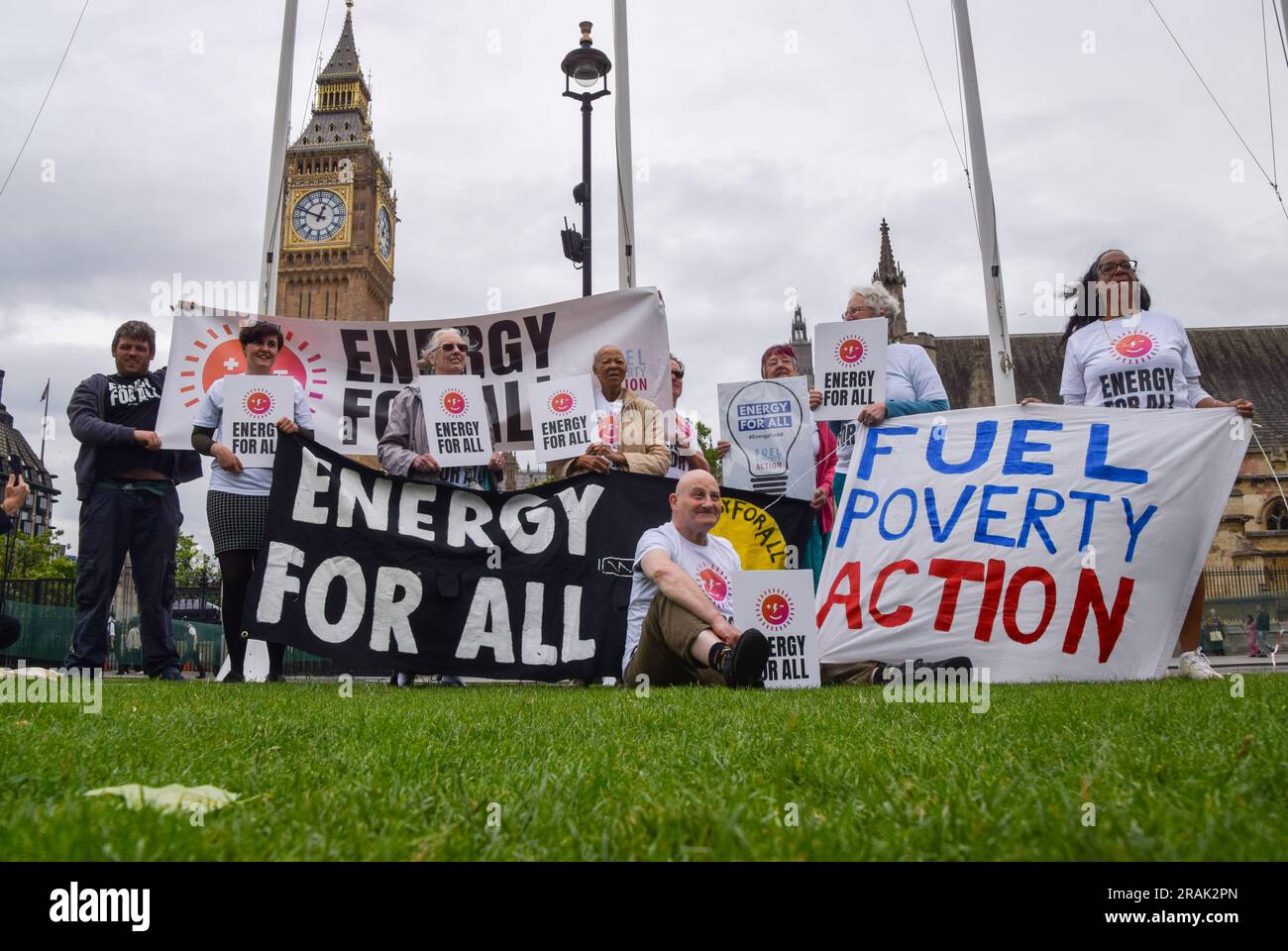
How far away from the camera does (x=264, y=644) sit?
7.04 m

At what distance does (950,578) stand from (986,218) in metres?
5.61

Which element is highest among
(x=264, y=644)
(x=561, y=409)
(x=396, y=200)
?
(x=396, y=200)

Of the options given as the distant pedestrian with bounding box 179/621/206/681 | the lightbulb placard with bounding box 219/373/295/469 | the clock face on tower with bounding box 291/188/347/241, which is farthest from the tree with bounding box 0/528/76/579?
the lightbulb placard with bounding box 219/373/295/469

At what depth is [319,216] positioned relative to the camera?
86.9 meters

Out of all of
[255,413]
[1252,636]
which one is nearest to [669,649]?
[255,413]

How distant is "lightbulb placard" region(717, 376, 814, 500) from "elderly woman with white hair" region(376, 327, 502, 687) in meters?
1.88

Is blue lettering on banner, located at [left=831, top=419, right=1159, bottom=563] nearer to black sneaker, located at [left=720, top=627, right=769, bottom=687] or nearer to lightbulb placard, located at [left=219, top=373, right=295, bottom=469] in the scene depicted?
black sneaker, located at [left=720, top=627, right=769, bottom=687]

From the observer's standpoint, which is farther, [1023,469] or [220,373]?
[220,373]

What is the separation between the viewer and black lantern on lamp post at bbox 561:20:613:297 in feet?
45.2

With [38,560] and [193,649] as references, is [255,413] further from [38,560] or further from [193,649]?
Result: [38,560]
